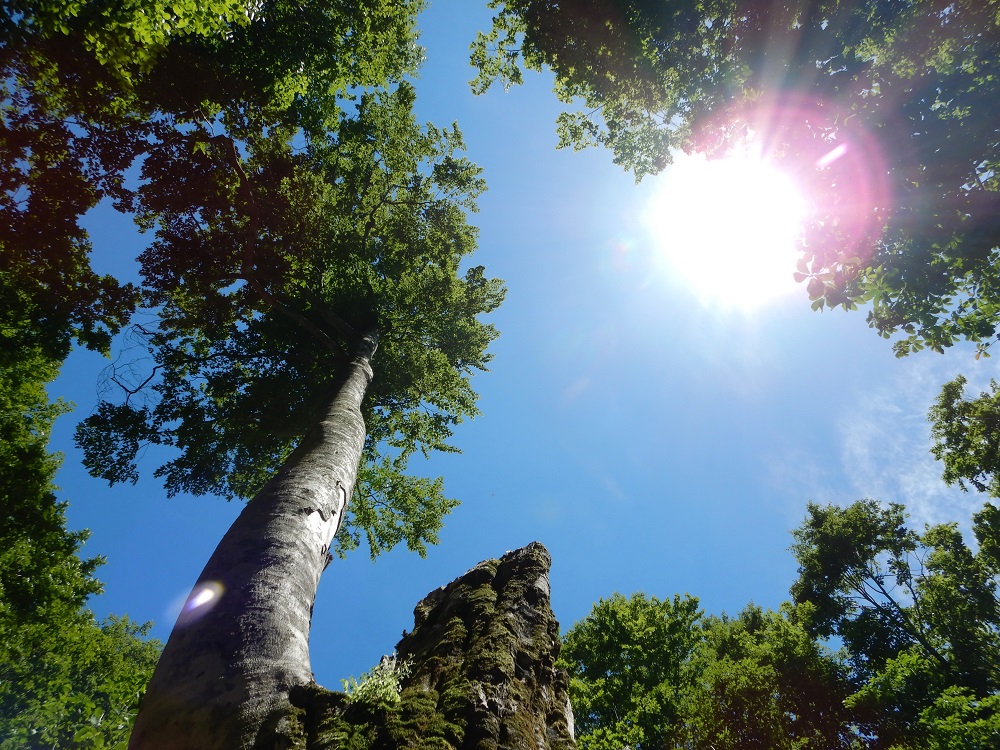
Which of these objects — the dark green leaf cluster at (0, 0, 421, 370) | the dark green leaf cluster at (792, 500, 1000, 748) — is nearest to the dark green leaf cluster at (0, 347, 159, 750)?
the dark green leaf cluster at (0, 0, 421, 370)

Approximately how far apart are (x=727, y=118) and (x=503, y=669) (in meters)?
9.36

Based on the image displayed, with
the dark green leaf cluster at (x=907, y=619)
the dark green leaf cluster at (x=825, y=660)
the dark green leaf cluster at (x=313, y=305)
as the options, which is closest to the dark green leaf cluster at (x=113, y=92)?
the dark green leaf cluster at (x=313, y=305)

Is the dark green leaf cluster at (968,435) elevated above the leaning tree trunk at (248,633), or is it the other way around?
the dark green leaf cluster at (968,435)

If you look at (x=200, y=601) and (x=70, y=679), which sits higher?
(x=70, y=679)

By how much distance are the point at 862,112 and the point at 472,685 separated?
27.8 feet

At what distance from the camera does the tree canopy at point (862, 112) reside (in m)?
6.30

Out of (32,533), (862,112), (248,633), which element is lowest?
(248,633)

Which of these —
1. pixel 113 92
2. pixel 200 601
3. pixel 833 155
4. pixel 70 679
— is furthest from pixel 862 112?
pixel 70 679

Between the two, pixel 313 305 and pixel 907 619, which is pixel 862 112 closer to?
pixel 313 305

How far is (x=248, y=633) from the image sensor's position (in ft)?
9.43

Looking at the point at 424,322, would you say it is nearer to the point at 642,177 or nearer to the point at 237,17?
the point at 642,177

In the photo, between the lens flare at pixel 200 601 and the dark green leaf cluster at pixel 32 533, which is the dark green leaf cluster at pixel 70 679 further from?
the lens flare at pixel 200 601

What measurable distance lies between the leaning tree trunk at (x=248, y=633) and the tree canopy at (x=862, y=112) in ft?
24.9

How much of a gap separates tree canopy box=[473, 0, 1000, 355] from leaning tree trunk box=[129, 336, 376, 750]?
24.9 feet
